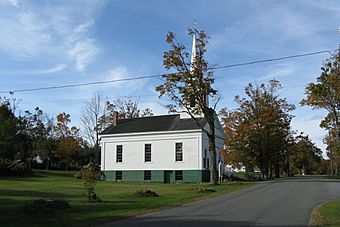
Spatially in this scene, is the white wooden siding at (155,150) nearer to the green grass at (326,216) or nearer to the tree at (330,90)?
the tree at (330,90)

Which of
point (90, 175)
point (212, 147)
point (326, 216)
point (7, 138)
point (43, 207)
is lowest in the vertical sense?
point (326, 216)

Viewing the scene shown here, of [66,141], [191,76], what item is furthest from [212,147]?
[66,141]

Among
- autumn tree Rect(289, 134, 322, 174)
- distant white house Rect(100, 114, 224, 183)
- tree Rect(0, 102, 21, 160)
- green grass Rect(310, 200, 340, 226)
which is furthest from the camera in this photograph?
autumn tree Rect(289, 134, 322, 174)

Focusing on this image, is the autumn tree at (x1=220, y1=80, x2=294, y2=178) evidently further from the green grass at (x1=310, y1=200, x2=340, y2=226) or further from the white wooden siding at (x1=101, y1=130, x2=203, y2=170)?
the green grass at (x1=310, y1=200, x2=340, y2=226)

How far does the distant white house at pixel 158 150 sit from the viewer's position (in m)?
50.7

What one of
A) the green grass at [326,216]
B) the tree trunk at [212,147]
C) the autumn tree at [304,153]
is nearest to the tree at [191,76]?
the tree trunk at [212,147]

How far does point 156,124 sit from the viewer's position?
55.6 meters

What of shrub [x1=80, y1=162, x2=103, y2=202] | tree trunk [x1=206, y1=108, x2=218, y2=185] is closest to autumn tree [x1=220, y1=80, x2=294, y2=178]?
tree trunk [x1=206, y1=108, x2=218, y2=185]

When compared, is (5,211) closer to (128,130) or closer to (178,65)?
(178,65)

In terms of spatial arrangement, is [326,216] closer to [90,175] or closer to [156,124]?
[90,175]

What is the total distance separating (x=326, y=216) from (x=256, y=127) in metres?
47.3

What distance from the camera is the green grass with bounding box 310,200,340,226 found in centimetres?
1349

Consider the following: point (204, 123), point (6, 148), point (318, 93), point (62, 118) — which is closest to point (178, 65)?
point (204, 123)

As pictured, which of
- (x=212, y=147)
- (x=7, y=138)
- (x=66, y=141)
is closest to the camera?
(x=212, y=147)
